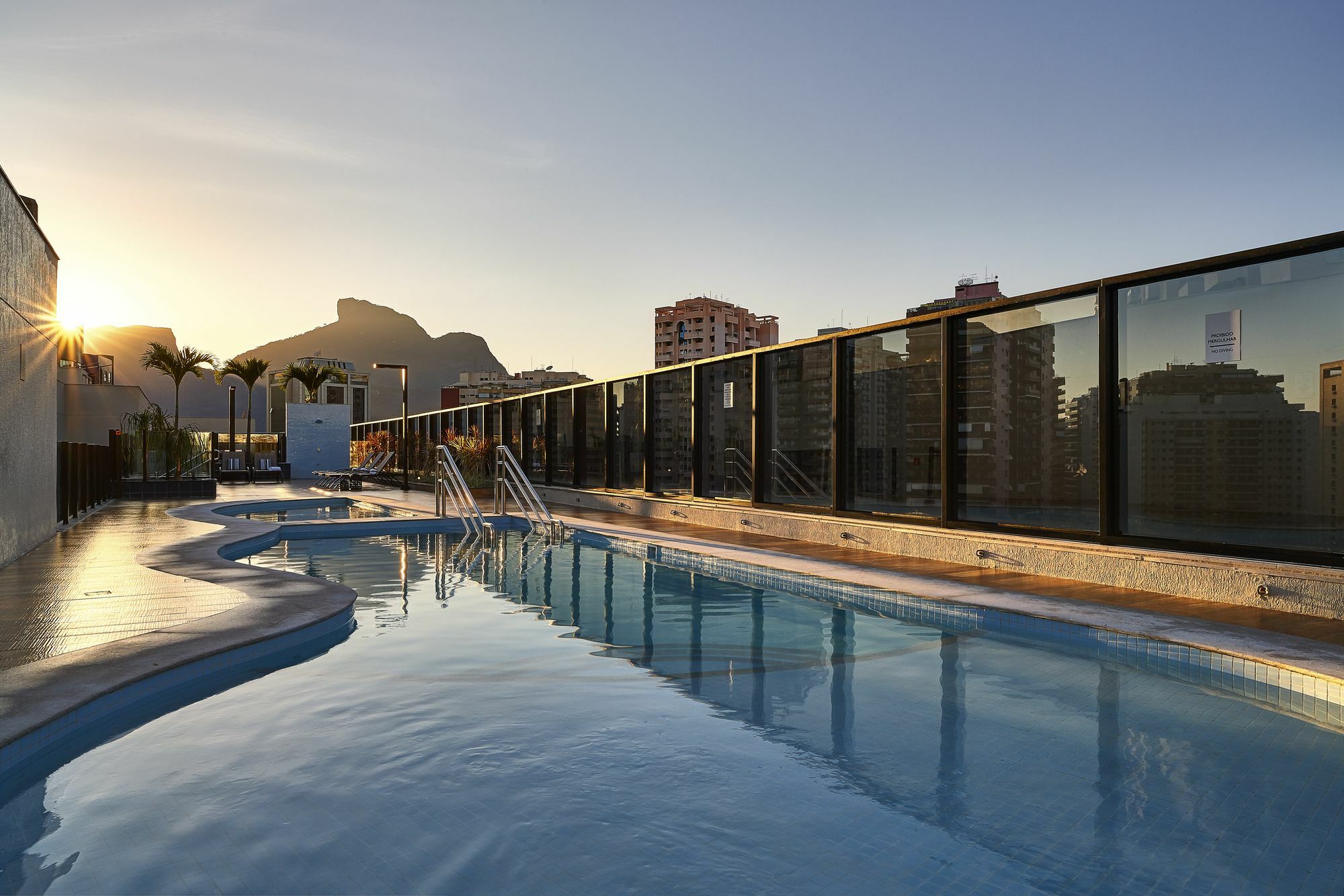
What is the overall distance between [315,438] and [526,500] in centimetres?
1849

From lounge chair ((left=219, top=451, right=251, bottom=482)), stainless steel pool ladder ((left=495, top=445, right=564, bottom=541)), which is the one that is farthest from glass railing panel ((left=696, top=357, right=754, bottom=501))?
lounge chair ((left=219, top=451, right=251, bottom=482))

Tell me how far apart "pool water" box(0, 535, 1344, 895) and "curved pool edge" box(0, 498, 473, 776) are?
0.15 meters

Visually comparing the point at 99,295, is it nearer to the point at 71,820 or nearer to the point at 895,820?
the point at 71,820

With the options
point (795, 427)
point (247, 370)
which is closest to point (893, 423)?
point (795, 427)

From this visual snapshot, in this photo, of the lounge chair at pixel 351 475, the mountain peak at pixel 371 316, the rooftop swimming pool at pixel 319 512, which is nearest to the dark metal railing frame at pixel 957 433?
the rooftop swimming pool at pixel 319 512

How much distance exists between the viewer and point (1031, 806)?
2.57 meters

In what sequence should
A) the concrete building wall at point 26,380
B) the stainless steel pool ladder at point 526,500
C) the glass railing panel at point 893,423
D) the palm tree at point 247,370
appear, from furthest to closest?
the palm tree at point 247,370, the stainless steel pool ladder at point 526,500, the glass railing panel at point 893,423, the concrete building wall at point 26,380

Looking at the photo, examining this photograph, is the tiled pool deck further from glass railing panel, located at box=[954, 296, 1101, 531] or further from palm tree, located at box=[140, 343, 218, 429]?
palm tree, located at box=[140, 343, 218, 429]

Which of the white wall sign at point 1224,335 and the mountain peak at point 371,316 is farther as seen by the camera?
the mountain peak at point 371,316

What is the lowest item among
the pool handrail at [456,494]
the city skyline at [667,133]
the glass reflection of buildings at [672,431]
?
the pool handrail at [456,494]

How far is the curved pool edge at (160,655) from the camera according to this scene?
2.73 meters

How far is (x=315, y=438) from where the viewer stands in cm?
2667

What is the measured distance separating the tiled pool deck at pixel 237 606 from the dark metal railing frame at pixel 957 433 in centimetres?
40

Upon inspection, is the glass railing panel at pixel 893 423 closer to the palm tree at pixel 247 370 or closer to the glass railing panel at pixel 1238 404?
the glass railing panel at pixel 1238 404
